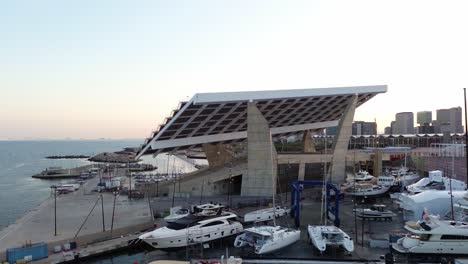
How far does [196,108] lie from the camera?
140 ft

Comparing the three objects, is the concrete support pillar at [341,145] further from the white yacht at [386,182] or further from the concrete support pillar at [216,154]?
the concrete support pillar at [216,154]

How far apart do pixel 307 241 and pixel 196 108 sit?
19996 mm

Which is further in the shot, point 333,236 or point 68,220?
point 68,220

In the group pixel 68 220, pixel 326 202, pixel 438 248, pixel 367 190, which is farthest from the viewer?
pixel 367 190

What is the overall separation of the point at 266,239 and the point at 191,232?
4979 mm

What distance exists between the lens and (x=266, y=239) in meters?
25.3

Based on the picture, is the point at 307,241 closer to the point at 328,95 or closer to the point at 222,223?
the point at 222,223

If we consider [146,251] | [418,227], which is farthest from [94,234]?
[418,227]

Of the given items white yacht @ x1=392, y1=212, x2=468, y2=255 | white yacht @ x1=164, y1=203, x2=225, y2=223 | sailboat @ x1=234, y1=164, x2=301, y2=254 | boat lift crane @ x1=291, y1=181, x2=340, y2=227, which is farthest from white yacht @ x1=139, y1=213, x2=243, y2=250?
white yacht @ x1=392, y1=212, x2=468, y2=255

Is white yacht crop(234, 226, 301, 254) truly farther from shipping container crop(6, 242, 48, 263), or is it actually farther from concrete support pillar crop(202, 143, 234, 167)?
concrete support pillar crop(202, 143, 234, 167)

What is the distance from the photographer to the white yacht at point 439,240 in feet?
78.1

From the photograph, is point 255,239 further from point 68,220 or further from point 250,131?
point 250,131

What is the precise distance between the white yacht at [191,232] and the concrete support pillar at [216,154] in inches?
1169

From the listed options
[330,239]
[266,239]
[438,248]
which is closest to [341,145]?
[438,248]
